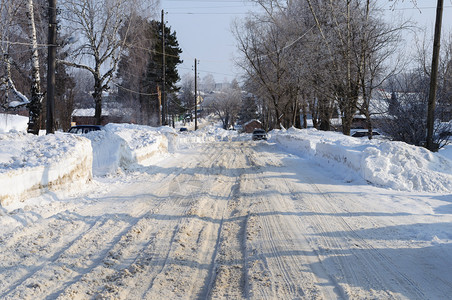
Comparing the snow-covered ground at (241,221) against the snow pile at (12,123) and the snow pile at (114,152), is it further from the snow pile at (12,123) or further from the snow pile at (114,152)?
the snow pile at (12,123)

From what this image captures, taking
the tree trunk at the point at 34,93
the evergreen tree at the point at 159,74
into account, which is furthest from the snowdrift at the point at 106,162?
the evergreen tree at the point at 159,74

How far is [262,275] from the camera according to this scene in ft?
15.3

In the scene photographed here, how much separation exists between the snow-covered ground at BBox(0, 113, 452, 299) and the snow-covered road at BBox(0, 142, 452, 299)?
0.02 meters

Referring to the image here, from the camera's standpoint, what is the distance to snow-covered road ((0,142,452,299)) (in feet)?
14.1

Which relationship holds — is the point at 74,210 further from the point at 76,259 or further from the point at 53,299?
the point at 53,299

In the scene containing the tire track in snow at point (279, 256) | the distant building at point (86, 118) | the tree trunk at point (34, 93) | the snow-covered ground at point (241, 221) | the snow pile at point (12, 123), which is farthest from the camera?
the distant building at point (86, 118)

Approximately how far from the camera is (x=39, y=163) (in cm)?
827

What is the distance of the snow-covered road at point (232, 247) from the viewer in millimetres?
4309

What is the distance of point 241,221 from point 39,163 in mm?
4398

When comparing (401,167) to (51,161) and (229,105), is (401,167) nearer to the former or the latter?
(51,161)

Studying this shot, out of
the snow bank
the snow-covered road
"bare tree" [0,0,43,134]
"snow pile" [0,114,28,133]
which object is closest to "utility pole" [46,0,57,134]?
"bare tree" [0,0,43,134]

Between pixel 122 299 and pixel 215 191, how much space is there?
241 inches

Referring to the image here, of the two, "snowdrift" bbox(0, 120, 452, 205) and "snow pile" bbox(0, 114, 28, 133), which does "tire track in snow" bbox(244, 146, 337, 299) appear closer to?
"snowdrift" bbox(0, 120, 452, 205)

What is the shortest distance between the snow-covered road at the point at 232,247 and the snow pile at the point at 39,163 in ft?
1.74
